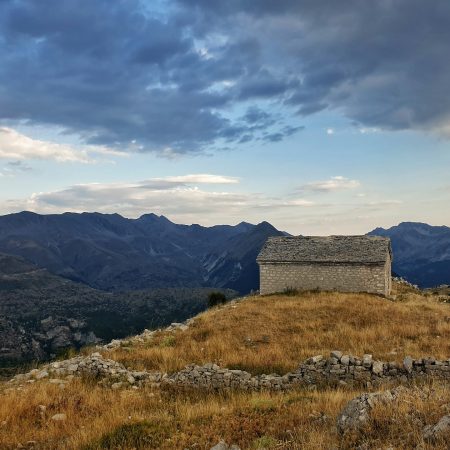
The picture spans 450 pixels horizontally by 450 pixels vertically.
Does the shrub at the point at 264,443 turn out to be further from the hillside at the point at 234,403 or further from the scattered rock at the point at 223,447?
the scattered rock at the point at 223,447

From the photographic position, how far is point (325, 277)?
1670 inches

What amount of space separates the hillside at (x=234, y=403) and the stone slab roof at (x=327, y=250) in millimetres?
17473

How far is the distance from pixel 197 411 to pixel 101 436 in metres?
2.36

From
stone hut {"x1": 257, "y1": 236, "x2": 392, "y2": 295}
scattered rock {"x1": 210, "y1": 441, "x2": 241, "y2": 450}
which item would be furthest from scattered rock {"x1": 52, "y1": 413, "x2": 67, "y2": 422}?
stone hut {"x1": 257, "y1": 236, "x2": 392, "y2": 295}

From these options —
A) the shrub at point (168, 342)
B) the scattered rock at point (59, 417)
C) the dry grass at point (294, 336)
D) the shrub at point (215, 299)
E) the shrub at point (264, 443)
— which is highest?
the shrub at point (264, 443)

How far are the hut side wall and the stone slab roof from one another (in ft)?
1.93

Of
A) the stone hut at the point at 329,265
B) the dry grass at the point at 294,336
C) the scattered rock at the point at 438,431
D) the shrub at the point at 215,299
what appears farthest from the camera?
the shrub at the point at 215,299

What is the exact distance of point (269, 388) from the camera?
13.3m

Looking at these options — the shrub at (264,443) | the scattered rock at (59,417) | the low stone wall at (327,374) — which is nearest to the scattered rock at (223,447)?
the shrub at (264,443)

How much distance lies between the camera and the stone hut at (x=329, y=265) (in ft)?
134

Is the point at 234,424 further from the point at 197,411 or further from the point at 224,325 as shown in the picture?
the point at 224,325

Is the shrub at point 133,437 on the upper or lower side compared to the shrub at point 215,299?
upper

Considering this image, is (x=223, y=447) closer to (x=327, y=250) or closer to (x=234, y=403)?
(x=234, y=403)

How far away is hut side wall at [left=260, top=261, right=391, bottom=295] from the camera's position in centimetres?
4078
